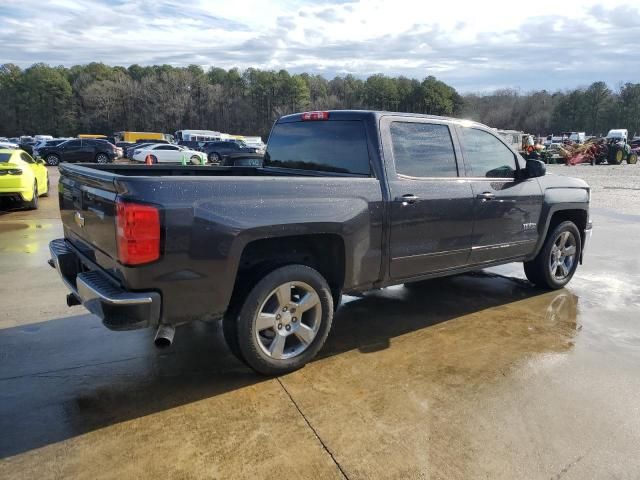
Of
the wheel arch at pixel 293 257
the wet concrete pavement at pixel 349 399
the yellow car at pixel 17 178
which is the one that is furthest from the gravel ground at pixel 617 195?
the yellow car at pixel 17 178

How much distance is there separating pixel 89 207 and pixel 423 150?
2.70 m

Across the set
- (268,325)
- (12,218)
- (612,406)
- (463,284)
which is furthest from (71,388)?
(12,218)

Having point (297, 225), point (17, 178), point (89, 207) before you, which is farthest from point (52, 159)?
point (297, 225)

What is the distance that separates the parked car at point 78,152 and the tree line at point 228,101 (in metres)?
86.7

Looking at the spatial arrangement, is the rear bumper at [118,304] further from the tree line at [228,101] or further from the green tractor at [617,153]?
the tree line at [228,101]

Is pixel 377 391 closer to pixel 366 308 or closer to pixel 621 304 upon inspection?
pixel 366 308

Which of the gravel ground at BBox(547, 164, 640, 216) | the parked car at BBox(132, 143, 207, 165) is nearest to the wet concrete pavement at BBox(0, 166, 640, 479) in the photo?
the gravel ground at BBox(547, 164, 640, 216)

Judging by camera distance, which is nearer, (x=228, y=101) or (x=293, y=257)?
(x=293, y=257)

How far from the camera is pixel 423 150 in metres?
4.49

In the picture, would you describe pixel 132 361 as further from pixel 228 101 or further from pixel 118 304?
pixel 228 101

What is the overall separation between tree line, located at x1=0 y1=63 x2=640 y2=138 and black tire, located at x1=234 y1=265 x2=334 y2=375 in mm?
113855

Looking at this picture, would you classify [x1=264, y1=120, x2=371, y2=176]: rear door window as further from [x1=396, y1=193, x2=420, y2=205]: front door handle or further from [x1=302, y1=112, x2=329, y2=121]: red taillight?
[x1=396, y1=193, x2=420, y2=205]: front door handle

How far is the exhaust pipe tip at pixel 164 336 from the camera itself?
3139 millimetres

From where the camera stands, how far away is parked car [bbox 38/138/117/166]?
34.5 m
